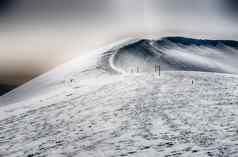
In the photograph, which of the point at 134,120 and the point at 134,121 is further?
the point at 134,120

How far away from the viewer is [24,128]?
Result: 2002cm

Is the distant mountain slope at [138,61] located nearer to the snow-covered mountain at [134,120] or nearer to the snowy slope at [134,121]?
the snow-covered mountain at [134,120]

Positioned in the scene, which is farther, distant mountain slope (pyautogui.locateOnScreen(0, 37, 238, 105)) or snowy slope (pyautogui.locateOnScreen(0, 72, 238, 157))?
distant mountain slope (pyautogui.locateOnScreen(0, 37, 238, 105))

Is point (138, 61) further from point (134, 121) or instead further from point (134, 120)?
point (134, 121)

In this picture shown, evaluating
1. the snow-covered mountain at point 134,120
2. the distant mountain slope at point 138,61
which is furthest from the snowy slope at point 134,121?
the distant mountain slope at point 138,61

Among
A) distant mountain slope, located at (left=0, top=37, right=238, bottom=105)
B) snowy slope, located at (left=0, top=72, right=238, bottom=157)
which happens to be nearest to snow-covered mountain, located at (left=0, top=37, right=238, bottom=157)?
snowy slope, located at (left=0, top=72, right=238, bottom=157)

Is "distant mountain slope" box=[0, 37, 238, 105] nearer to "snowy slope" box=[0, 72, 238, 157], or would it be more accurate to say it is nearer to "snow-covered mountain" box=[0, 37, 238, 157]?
"snow-covered mountain" box=[0, 37, 238, 157]

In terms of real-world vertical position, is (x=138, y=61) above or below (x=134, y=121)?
above

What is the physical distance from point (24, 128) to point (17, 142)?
2.25 m

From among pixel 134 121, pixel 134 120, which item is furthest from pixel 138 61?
pixel 134 121

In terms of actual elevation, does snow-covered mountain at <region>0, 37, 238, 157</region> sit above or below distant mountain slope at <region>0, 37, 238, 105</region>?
below

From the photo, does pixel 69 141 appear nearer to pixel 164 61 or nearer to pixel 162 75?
pixel 162 75

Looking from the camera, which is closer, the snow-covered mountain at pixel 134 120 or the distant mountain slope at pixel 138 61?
the snow-covered mountain at pixel 134 120

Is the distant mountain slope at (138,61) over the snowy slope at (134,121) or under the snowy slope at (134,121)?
over
